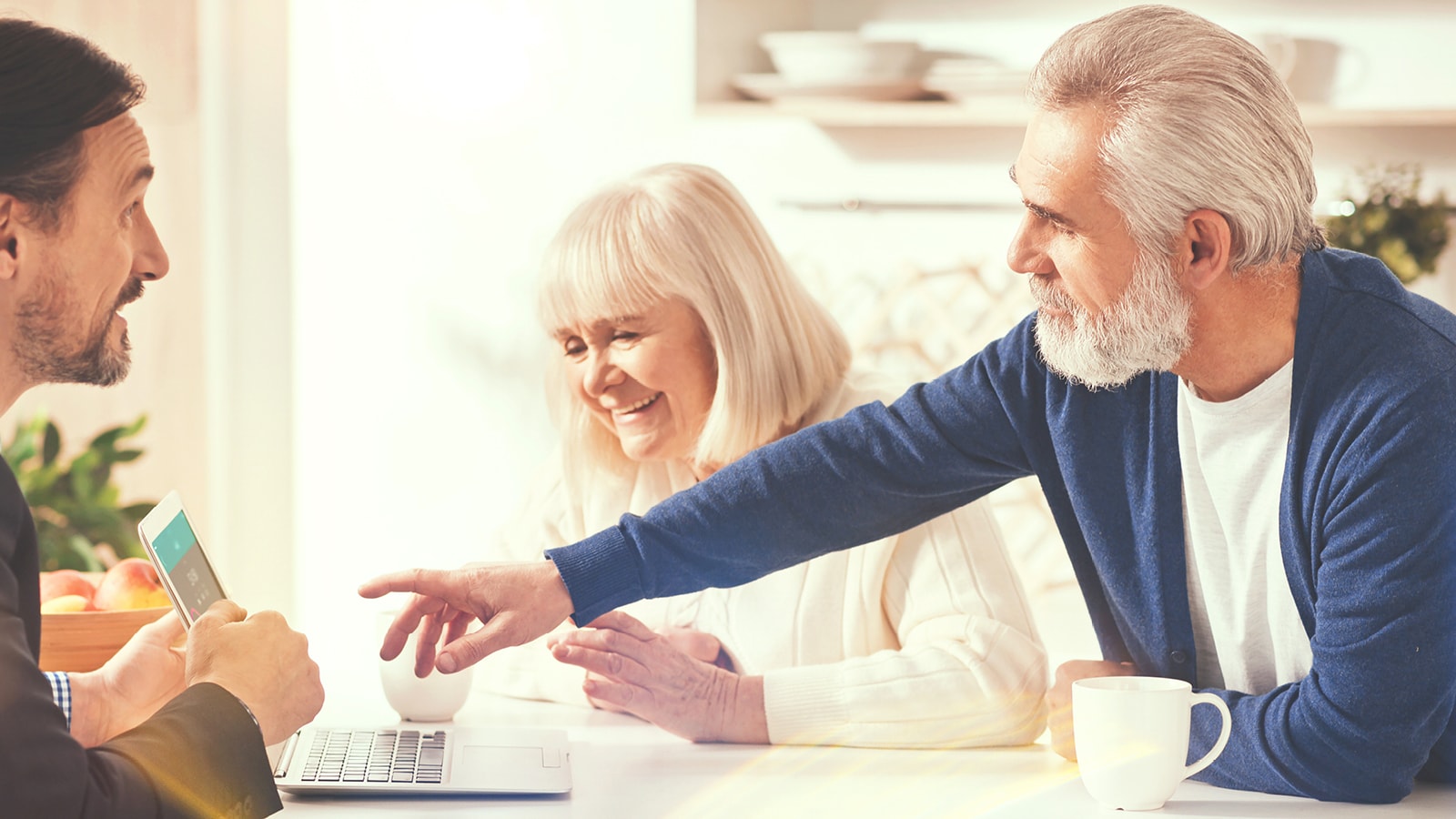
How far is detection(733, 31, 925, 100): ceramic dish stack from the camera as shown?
243 cm

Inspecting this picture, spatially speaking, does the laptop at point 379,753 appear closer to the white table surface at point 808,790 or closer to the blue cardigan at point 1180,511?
the white table surface at point 808,790

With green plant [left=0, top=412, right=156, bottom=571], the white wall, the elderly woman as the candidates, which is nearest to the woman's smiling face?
the elderly woman

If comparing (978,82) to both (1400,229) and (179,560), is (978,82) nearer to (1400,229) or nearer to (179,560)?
(1400,229)

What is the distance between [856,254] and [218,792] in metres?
1.91

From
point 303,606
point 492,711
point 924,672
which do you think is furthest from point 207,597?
point 303,606

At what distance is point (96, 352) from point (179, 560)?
0.17m

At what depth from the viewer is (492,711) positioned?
4.71 feet

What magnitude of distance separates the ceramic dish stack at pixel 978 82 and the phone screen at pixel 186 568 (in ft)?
5.42

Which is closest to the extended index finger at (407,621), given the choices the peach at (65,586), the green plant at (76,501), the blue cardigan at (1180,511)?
the blue cardigan at (1180,511)

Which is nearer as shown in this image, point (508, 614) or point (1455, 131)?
point (508, 614)

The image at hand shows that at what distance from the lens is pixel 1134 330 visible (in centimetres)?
111

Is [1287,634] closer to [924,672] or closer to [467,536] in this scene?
[924,672]

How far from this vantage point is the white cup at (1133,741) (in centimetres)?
102

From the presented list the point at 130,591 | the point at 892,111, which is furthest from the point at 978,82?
the point at 130,591
